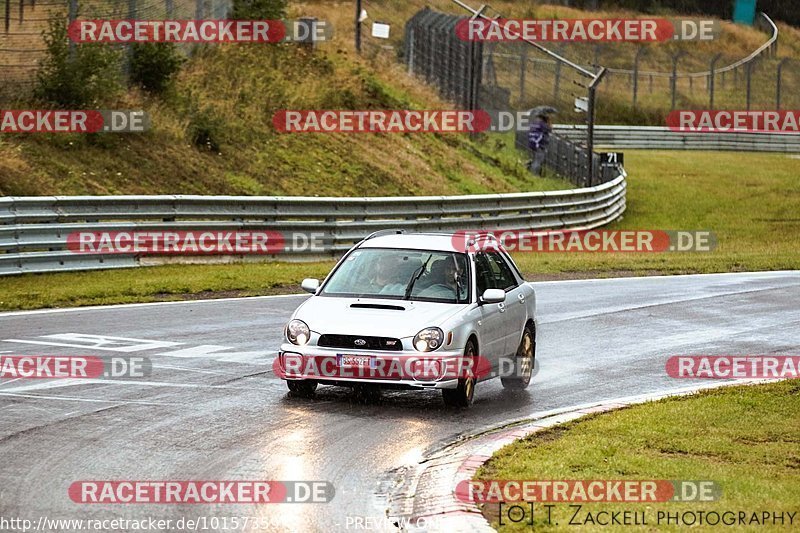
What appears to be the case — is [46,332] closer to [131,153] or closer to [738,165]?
[131,153]

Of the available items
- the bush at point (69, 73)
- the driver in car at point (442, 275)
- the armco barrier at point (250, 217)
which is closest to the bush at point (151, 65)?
the bush at point (69, 73)

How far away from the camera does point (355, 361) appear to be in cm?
1209

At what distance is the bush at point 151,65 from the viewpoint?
30734mm

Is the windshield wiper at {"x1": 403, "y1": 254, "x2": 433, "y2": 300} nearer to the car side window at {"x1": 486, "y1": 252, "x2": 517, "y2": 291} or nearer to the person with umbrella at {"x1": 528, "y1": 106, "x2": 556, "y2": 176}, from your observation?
the car side window at {"x1": 486, "y1": 252, "x2": 517, "y2": 291}

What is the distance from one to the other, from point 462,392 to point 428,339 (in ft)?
2.18

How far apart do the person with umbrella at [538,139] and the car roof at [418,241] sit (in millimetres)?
27986

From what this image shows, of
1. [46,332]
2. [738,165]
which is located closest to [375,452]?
[46,332]

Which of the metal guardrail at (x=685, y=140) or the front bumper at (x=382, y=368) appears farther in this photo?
the metal guardrail at (x=685, y=140)

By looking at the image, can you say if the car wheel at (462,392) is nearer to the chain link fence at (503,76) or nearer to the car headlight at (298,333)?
the car headlight at (298,333)

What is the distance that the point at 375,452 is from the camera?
34.4 ft

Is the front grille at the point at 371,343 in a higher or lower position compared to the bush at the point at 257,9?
lower

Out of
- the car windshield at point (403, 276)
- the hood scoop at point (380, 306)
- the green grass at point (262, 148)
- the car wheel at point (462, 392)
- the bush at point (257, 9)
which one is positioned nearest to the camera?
the car wheel at point (462, 392)

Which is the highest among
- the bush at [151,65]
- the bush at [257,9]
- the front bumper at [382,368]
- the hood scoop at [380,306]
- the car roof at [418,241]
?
the bush at [257,9]

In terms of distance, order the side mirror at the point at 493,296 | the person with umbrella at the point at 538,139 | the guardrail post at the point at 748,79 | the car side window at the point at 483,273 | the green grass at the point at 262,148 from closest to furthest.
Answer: the side mirror at the point at 493,296 < the car side window at the point at 483,273 < the green grass at the point at 262,148 < the person with umbrella at the point at 538,139 < the guardrail post at the point at 748,79
